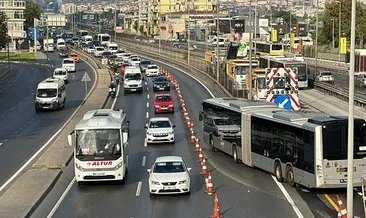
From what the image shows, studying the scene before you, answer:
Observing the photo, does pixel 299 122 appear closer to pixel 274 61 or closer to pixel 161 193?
pixel 161 193

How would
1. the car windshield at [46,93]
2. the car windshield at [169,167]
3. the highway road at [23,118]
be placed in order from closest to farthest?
the car windshield at [169,167] < the highway road at [23,118] < the car windshield at [46,93]

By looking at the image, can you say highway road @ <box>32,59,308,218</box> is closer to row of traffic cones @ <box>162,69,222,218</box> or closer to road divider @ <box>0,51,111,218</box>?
row of traffic cones @ <box>162,69,222,218</box>

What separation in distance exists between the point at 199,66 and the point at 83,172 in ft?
238

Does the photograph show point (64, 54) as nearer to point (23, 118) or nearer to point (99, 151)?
point (23, 118)

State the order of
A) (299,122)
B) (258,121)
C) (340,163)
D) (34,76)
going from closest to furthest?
(340,163), (299,122), (258,121), (34,76)

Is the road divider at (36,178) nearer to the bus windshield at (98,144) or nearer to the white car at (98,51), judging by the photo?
the bus windshield at (98,144)

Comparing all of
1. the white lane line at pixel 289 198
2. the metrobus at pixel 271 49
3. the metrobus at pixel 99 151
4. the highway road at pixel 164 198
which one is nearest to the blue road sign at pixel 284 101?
the highway road at pixel 164 198

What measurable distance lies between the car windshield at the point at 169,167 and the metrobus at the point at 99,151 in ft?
7.13

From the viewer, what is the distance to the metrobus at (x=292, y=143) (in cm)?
2472

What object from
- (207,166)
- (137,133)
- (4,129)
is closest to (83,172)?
(207,166)

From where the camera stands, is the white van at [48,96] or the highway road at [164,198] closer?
→ the highway road at [164,198]

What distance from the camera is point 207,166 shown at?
32688 millimetres

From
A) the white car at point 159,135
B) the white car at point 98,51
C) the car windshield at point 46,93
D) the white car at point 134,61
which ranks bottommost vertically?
the white car at point 159,135

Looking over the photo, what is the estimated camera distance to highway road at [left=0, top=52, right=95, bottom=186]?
3620 centimetres
